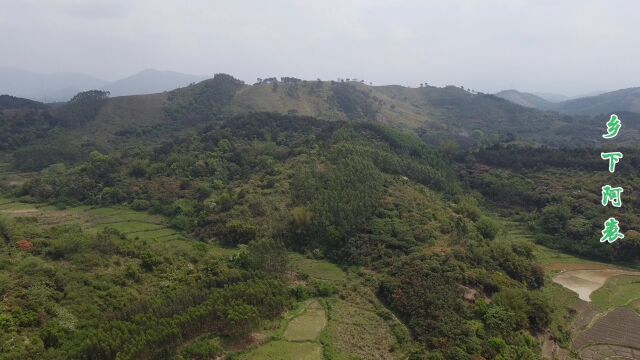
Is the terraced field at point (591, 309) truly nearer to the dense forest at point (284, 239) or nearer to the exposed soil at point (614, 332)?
the exposed soil at point (614, 332)

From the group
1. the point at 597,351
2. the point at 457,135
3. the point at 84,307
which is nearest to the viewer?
the point at 84,307

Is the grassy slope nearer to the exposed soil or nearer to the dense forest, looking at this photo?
the dense forest

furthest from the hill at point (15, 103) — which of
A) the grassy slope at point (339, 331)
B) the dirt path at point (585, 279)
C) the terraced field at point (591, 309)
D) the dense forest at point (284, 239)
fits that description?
the dirt path at point (585, 279)

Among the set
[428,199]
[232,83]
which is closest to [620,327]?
[428,199]

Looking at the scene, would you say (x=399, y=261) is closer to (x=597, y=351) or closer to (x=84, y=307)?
(x=597, y=351)

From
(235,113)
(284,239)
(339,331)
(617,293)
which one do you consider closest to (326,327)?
(339,331)

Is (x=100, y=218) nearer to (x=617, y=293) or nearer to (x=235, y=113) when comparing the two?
(x=617, y=293)
